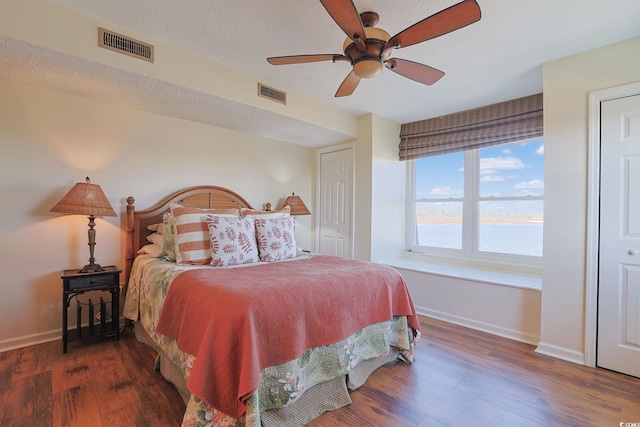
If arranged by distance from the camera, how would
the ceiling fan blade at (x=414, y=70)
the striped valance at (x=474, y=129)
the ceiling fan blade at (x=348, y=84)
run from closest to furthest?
the ceiling fan blade at (x=414, y=70) < the ceiling fan blade at (x=348, y=84) < the striped valance at (x=474, y=129)

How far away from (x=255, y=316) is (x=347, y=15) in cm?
158

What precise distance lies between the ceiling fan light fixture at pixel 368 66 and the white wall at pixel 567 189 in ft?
5.71

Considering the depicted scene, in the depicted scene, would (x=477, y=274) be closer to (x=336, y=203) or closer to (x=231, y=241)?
(x=336, y=203)

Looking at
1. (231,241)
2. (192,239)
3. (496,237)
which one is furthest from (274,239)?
(496,237)

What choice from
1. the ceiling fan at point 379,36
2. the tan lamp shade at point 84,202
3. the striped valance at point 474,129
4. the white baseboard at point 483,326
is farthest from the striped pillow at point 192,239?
the striped valance at point 474,129

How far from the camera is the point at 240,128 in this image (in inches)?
140

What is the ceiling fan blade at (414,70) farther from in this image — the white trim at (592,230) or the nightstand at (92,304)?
the nightstand at (92,304)

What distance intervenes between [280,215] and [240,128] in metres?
1.29

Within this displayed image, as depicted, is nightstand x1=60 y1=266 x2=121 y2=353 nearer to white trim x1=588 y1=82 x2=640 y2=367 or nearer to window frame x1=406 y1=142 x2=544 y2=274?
window frame x1=406 y1=142 x2=544 y2=274

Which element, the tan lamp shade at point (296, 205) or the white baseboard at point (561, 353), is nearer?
the white baseboard at point (561, 353)

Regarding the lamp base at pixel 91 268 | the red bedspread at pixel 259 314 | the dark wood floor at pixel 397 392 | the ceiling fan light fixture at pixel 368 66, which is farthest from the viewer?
the lamp base at pixel 91 268

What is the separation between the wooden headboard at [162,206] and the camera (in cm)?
283

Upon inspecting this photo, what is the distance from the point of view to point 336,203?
4.18 metres

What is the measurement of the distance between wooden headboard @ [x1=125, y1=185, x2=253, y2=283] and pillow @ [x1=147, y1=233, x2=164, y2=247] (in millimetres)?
63
